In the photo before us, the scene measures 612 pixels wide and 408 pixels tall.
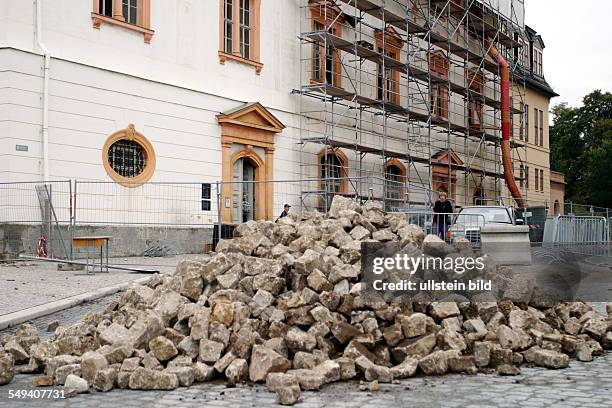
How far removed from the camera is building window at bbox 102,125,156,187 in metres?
19.2

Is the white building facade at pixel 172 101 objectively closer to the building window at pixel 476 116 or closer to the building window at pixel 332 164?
the building window at pixel 332 164

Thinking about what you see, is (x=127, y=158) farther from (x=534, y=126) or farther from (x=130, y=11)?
(x=534, y=126)

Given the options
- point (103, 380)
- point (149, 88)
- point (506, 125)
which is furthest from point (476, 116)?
point (103, 380)

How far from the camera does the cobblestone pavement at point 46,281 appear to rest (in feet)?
37.2

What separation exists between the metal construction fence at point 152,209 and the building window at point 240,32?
441 centimetres

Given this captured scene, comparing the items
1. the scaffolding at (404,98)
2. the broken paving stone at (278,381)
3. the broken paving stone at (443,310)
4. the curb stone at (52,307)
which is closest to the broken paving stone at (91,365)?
the broken paving stone at (278,381)

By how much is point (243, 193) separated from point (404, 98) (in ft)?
39.2

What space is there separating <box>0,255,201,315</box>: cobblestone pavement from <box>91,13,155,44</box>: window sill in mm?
6152

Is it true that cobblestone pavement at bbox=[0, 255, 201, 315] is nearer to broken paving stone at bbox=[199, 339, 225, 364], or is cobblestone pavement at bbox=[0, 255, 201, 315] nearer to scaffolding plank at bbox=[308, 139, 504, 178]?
broken paving stone at bbox=[199, 339, 225, 364]

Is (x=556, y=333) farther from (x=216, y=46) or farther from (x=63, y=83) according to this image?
(x=216, y=46)

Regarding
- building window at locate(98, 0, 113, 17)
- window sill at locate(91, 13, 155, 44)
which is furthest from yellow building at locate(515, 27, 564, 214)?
building window at locate(98, 0, 113, 17)

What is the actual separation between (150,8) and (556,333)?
50.9 ft

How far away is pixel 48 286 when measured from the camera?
1290 cm

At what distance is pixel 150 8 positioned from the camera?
20.5 meters
